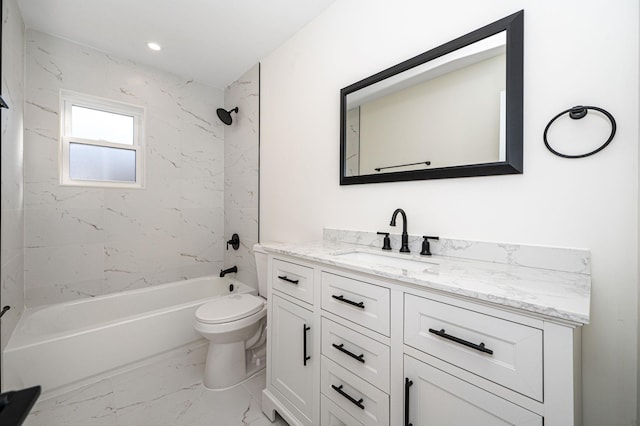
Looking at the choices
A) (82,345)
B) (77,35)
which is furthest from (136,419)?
(77,35)

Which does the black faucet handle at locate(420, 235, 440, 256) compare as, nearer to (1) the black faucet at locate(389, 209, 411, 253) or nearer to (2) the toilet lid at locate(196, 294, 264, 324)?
(1) the black faucet at locate(389, 209, 411, 253)

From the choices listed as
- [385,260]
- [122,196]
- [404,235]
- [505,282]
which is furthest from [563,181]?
[122,196]

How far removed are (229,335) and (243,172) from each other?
162 cm

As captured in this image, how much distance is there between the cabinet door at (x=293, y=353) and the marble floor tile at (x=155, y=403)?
311 mm

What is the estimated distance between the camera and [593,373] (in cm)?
101

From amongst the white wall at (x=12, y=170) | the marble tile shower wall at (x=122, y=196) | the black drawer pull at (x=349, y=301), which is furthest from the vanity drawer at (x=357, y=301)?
the marble tile shower wall at (x=122, y=196)

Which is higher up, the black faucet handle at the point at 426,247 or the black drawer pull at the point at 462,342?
the black faucet handle at the point at 426,247

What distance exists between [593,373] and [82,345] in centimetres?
272

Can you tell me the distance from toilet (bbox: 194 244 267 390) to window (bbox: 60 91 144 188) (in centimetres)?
157

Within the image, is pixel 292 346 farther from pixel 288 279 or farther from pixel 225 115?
pixel 225 115

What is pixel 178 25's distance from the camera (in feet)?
7.07

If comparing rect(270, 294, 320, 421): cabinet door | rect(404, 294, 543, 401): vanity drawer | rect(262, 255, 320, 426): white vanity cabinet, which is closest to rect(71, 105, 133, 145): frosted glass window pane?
rect(262, 255, 320, 426): white vanity cabinet

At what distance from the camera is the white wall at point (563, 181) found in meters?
0.96

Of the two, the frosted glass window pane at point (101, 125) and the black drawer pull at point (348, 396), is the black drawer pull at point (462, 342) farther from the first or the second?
the frosted glass window pane at point (101, 125)
